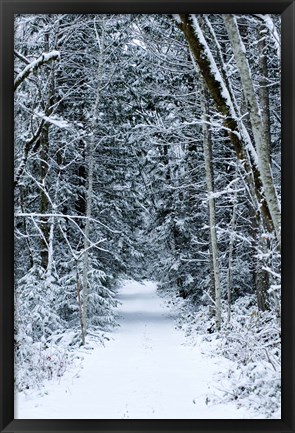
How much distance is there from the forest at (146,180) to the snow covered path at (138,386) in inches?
9.1

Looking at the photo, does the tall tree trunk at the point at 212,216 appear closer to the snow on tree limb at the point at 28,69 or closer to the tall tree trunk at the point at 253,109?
the tall tree trunk at the point at 253,109

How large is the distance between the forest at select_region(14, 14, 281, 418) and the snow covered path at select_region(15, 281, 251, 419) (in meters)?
0.23

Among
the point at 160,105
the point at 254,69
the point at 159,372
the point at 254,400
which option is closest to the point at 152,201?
the point at 160,105

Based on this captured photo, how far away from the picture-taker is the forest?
3.86 metres

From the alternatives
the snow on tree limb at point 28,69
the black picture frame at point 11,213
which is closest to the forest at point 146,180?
the snow on tree limb at point 28,69

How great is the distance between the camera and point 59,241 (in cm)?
740

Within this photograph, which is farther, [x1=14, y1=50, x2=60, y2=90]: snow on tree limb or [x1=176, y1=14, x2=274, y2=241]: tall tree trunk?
[x1=176, y1=14, x2=274, y2=241]: tall tree trunk

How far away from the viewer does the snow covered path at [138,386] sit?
3.53 m

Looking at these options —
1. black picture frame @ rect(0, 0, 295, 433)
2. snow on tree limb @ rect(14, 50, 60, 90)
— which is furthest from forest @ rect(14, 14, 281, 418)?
black picture frame @ rect(0, 0, 295, 433)

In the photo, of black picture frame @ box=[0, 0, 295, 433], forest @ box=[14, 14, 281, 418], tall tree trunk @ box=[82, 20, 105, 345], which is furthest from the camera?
tall tree trunk @ box=[82, 20, 105, 345]

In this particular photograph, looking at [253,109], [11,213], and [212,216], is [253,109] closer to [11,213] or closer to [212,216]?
[11,213]

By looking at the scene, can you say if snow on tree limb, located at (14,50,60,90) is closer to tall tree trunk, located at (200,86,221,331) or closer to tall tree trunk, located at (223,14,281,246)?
tall tree trunk, located at (223,14,281,246)

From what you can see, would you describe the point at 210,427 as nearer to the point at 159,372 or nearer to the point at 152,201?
the point at 159,372

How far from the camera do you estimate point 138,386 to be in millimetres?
4293
